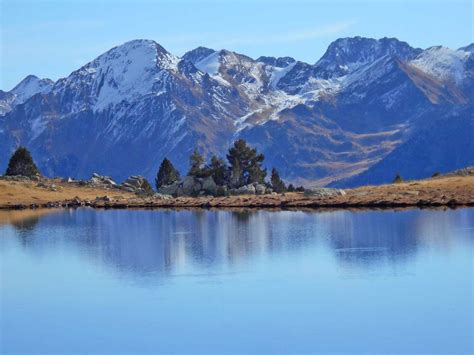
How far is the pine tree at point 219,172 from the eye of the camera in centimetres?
16625

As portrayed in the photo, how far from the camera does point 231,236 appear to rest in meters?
91.3

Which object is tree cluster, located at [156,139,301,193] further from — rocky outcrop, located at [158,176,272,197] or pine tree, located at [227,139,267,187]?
rocky outcrop, located at [158,176,272,197]

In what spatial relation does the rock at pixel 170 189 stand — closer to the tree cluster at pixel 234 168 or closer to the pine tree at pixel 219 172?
the tree cluster at pixel 234 168

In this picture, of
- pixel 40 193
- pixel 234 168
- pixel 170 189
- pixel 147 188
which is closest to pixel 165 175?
pixel 147 188

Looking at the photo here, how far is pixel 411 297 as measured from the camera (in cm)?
5422

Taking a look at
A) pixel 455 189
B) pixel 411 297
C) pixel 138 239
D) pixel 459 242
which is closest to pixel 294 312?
pixel 411 297

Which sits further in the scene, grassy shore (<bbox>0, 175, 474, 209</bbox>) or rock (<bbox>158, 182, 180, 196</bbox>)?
rock (<bbox>158, 182, 180, 196</bbox>)

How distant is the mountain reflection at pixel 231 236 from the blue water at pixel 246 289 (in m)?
0.22

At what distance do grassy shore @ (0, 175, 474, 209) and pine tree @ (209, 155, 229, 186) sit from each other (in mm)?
12959

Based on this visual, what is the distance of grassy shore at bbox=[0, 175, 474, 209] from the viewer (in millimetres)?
120500

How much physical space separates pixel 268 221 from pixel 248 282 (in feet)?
154

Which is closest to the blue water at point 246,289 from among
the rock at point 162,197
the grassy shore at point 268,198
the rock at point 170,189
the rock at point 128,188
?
the grassy shore at point 268,198

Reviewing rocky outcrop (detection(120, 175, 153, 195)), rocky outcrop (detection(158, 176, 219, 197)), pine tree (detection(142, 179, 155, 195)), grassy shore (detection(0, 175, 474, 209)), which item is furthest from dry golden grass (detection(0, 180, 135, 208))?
A: rocky outcrop (detection(158, 176, 219, 197))

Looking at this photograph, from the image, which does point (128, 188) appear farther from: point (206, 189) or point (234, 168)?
point (234, 168)
